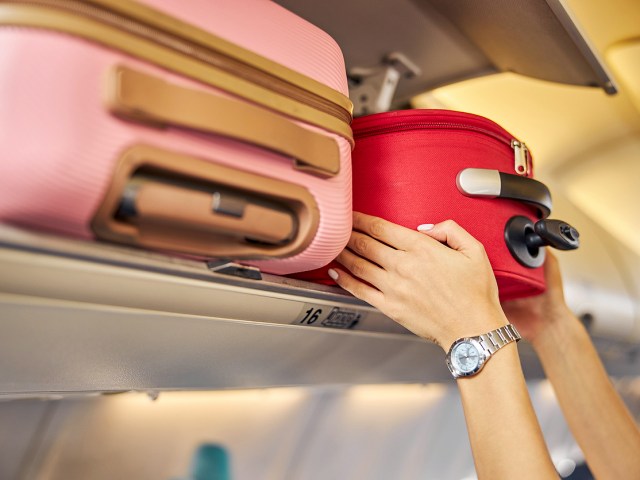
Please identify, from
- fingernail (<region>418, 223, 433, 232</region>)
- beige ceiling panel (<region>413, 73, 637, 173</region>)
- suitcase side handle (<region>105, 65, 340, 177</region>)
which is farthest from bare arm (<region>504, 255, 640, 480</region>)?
suitcase side handle (<region>105, 65, 340, 177</region>)

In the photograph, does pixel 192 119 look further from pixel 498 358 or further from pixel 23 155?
pixel 498 358

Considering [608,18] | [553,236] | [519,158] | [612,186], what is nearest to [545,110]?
[608,18]

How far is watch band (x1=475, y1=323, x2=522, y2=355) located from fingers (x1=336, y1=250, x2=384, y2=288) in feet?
0.72

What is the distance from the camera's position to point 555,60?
151cm

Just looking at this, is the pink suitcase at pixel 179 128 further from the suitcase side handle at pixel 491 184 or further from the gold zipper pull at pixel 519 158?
the gold zipper pull at pixel 519 158

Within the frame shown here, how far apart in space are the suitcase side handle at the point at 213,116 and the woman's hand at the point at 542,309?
108 cm

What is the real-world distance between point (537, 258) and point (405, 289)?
0.34 m

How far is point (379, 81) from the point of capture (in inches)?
67.5

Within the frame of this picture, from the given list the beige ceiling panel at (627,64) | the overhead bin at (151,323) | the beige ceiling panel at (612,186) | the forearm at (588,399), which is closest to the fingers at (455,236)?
the overhead bin at (151,323)

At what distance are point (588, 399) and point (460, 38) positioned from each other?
3.75ft

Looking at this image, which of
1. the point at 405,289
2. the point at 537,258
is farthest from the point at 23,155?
the point at 537,258

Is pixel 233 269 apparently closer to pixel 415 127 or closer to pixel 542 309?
pixel 415 127

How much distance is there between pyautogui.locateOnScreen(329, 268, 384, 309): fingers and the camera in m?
1.08

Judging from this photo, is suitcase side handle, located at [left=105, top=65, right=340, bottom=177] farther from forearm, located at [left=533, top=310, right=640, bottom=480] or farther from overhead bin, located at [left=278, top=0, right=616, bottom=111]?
forearm, located at [left=533, top=310, right=640, bottom=480]
